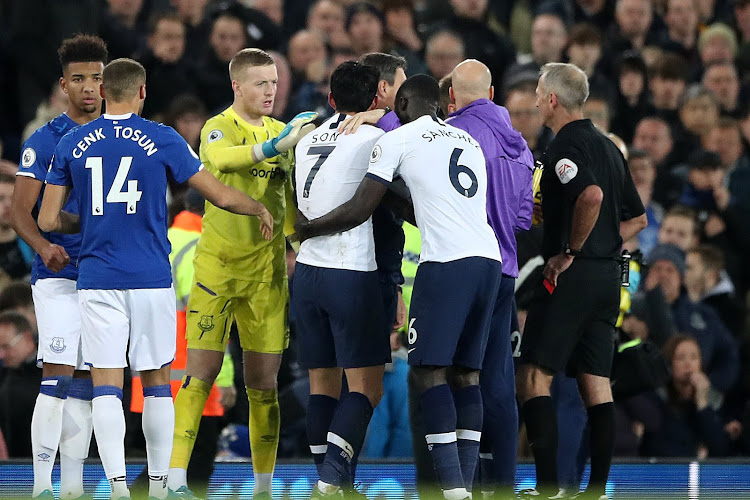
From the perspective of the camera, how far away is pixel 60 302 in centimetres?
753

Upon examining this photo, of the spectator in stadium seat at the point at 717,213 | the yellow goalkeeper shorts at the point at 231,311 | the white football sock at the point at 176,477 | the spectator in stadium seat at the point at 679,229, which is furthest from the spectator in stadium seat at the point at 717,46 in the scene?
the white football sock at the point at 176,477

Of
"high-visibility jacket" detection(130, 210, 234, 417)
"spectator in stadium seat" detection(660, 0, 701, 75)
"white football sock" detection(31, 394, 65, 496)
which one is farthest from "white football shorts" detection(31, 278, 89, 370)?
"spectator in stadium seat" detection(660, 0, 701, 75)

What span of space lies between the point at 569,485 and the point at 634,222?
66.7 inches

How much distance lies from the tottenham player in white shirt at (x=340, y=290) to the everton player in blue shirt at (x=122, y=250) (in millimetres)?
692

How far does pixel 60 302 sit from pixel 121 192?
3.17 feet

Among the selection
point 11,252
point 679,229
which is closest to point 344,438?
point 11,252

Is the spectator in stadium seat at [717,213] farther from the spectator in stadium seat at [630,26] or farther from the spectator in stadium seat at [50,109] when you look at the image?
the spectator in stadium seat at [50,109]

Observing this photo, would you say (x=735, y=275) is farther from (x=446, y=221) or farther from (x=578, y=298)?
(x=446, y=221)

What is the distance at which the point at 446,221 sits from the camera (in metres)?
7.05

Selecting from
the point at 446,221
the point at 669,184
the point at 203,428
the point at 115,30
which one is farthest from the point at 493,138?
the point at 115,30

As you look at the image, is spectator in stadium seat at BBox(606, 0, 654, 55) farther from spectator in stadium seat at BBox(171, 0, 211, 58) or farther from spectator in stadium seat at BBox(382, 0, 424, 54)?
spectator in stadium seat at BBox(171, 0, 211, 58)

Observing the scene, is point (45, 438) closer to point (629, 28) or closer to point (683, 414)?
point (683, 414)

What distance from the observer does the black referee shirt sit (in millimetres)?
7750

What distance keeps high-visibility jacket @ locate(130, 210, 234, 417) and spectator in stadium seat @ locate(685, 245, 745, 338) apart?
496 centimetres
